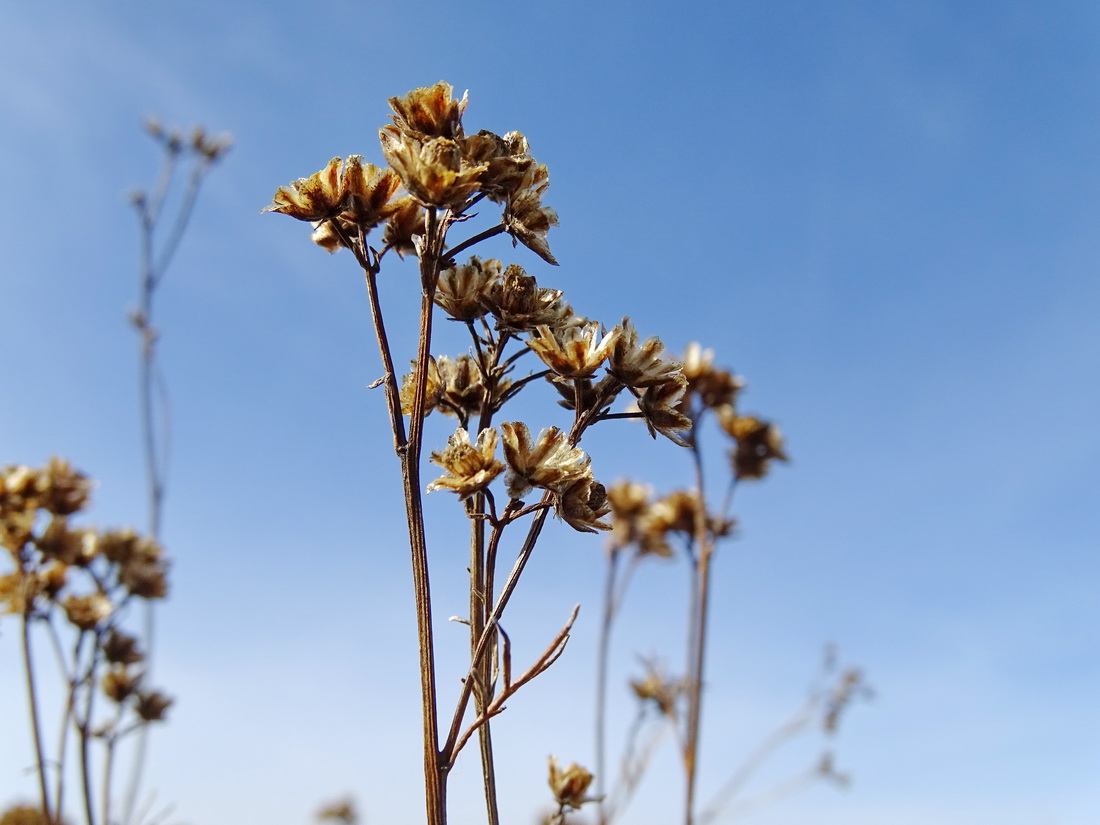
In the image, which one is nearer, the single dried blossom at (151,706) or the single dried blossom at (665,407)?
the single dried blossom at (665,407)

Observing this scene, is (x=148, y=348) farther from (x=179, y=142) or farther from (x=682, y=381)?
(x=682, y=381)

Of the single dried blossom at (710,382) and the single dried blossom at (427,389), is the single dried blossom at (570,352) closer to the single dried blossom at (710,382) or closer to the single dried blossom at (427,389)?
the single dried blossom at (427,389)

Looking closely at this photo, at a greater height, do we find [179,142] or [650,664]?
[179,142]

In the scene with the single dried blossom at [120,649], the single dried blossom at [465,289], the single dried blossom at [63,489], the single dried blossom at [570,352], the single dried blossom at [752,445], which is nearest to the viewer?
the single dried blossom at [570,352]

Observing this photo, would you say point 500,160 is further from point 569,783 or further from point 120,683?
point 120,683

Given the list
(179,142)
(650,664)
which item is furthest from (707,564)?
(179,142)

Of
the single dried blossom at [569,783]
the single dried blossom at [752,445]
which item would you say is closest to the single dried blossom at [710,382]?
the single dried blossom at [752,445]
